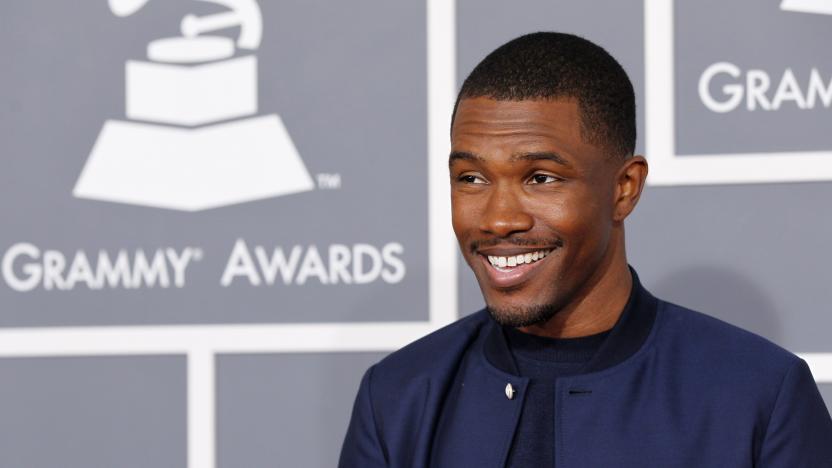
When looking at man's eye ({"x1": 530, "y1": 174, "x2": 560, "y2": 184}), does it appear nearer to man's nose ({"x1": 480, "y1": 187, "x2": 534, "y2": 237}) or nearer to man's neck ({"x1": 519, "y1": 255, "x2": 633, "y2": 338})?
man's nose ({"x1": 480, "y1": 187, "x2": 534, "y2": 237})

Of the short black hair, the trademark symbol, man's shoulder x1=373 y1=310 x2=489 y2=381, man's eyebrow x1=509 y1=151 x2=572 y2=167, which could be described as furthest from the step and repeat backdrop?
man's eyebrow x1=509 y1=151 x2=572 y2=167

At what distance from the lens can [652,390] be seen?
137 centimetres

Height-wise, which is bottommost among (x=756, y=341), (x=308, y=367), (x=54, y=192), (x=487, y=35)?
(x=308, y=367)

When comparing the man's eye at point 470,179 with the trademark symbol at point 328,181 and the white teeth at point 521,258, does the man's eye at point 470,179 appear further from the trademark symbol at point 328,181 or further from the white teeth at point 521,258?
the trademark symbol at point 328,181

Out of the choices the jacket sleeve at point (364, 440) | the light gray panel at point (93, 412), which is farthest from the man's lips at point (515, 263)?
the light gray panel at point (93, 412)

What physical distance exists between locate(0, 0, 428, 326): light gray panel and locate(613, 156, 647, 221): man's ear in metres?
0.68

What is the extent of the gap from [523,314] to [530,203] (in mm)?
129

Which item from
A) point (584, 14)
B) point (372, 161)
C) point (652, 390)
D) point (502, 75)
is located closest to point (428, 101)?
point (372, 161)

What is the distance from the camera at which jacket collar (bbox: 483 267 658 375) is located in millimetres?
1383

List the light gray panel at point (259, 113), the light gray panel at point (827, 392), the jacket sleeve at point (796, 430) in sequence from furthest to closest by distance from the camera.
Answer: the light gray panel at point (259, 113) → the light gray panel at point (827, 392) → the jacket sleeve at point (796, 430)

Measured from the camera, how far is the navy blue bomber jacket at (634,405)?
1310 millimetres

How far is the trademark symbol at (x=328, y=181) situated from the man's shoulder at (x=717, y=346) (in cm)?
79

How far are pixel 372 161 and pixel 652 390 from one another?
84 cm

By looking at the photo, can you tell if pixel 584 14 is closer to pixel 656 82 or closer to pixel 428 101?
pixel 656 82
